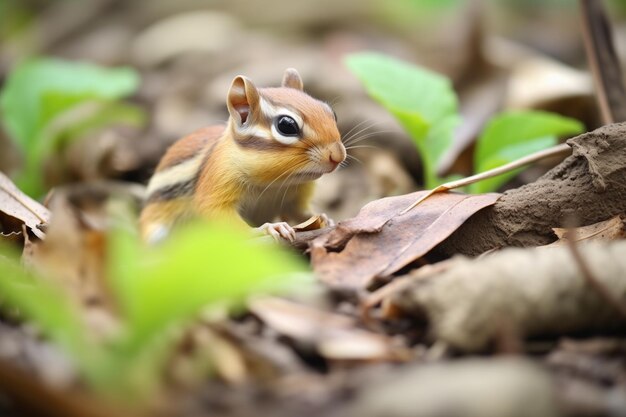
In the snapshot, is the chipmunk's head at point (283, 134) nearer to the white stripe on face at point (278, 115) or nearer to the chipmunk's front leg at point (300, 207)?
the white stripe on face at point (278, 115)

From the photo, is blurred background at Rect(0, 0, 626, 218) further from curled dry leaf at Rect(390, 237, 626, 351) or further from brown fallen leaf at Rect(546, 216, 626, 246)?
curled dry leaf at Rect(390, 237, 626, 351)

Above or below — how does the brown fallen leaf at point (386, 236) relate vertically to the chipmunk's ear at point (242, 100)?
below

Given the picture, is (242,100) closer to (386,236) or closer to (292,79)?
(292,79)

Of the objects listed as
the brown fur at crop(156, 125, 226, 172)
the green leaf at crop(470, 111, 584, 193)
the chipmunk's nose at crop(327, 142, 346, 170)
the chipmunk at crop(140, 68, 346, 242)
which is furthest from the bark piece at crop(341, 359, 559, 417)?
the brown fur at crop(156, 125, 226, 172)

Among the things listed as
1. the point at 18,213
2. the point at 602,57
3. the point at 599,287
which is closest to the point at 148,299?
the point at 599,287

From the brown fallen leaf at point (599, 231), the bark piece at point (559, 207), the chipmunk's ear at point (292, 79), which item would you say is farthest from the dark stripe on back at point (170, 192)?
the brown fallen leaf at point (599, 231)

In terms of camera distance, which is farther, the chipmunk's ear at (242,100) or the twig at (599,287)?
the chipmunk's ear at (242,100)

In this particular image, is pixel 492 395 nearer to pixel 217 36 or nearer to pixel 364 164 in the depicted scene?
pixel 364 164
